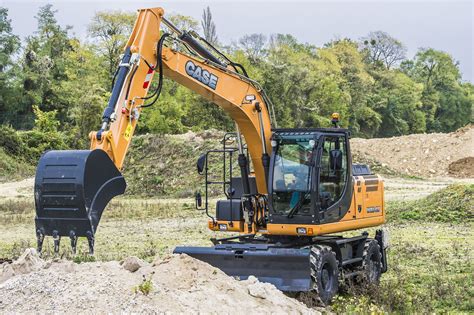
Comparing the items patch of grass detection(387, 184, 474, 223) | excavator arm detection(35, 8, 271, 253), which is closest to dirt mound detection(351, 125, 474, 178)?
patch of grass detection(387, 184, 474, 223)

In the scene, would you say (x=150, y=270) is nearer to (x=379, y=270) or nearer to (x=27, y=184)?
(x=379, y=270)

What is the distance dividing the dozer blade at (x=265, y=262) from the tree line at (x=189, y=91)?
37446 mm

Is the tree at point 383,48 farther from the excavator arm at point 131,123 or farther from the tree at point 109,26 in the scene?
the excavator arm at point 131,123

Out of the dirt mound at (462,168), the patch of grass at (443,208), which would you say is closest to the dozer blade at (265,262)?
the patch of grass at (443,208)

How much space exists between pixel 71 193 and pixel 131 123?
185 cm

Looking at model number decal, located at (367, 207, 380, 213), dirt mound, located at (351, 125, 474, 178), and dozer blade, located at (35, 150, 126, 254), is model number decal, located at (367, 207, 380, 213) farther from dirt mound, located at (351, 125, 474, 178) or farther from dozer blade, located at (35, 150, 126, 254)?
dirt mound, located at (351, 125, 474, 178)

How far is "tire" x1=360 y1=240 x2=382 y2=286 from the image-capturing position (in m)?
13.4

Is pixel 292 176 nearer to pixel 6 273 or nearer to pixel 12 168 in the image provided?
pixel 6 273

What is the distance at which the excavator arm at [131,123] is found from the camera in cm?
1035

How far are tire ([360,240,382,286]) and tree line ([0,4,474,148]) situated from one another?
1434 inches

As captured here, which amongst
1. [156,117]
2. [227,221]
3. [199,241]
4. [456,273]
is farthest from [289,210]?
[156,117]

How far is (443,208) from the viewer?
24.8 meters

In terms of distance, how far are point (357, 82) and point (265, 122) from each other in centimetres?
6168

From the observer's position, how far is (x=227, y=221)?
44.7 feet
